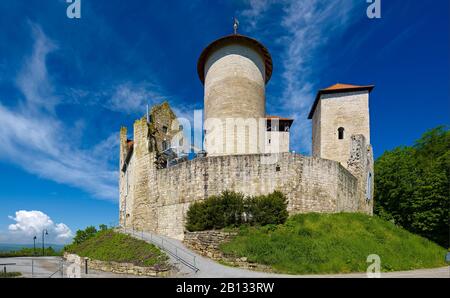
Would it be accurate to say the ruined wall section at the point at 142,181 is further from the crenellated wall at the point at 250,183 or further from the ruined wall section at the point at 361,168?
the ruined wall section at the point at 361,168

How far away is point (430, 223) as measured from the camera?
23.3m

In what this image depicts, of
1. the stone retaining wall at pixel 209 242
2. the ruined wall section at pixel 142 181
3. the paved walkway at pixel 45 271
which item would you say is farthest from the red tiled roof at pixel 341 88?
the paved walkway at pixel 45 271

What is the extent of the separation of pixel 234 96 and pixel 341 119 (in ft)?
32.2

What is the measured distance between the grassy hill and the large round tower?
989 cm

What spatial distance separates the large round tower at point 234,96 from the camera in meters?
25.6

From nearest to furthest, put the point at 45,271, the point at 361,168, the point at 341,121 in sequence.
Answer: the point at 45,271 < the point at 361,168 < the point at 341,121

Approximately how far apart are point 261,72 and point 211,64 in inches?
181

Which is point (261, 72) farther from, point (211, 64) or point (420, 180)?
point (420, 180)

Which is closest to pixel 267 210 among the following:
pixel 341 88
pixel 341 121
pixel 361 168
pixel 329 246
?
pixel 329 246

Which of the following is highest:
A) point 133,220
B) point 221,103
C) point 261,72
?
point 261,72

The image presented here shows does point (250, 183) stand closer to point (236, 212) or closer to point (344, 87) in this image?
point (236, 212)

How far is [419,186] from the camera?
25.3m

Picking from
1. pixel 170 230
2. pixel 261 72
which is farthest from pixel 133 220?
pixel 261 72

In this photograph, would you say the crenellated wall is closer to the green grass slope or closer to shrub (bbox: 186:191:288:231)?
shrub (bbox: 186:191:288:231)
